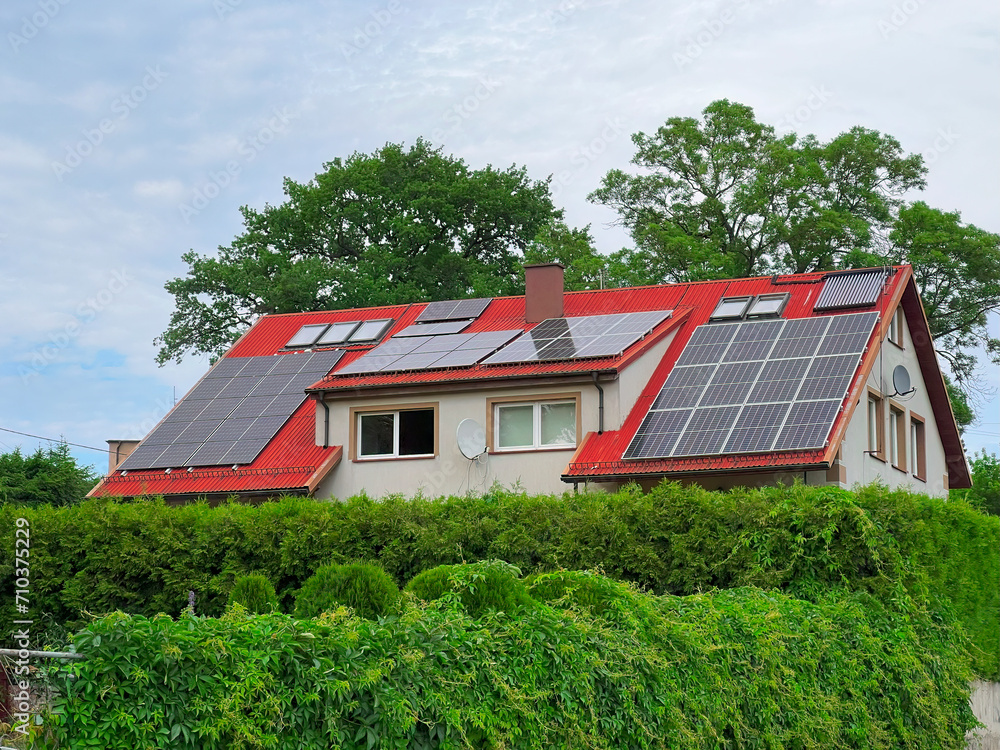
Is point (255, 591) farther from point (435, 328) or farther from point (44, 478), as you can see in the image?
point (44, 478)

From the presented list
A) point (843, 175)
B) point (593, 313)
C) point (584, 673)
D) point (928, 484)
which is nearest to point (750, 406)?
point (593, 313)

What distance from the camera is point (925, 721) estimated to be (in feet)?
46.6

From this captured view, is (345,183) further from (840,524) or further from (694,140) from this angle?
(840,524)

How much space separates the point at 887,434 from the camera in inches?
1033

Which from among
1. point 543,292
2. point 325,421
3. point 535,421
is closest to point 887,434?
point 535,421

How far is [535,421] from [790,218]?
20032 millimetres

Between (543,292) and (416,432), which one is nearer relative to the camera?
(416,432)

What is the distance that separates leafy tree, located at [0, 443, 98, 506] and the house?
18.2 m

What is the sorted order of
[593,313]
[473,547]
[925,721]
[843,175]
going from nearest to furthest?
[925,721] → [473,547] → [593,313] → [843,175]

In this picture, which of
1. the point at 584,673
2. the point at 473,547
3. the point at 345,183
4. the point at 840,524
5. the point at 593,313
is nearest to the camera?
the point at 584,673

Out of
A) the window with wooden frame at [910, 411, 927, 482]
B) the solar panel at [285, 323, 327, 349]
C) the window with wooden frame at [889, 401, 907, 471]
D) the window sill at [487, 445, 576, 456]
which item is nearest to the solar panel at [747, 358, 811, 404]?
the window sill at [487, 445, 576, 456]

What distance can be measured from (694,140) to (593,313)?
16590 mm

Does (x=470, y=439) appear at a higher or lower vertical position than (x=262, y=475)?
higher

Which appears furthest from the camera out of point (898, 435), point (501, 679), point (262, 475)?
point (898, 435)
